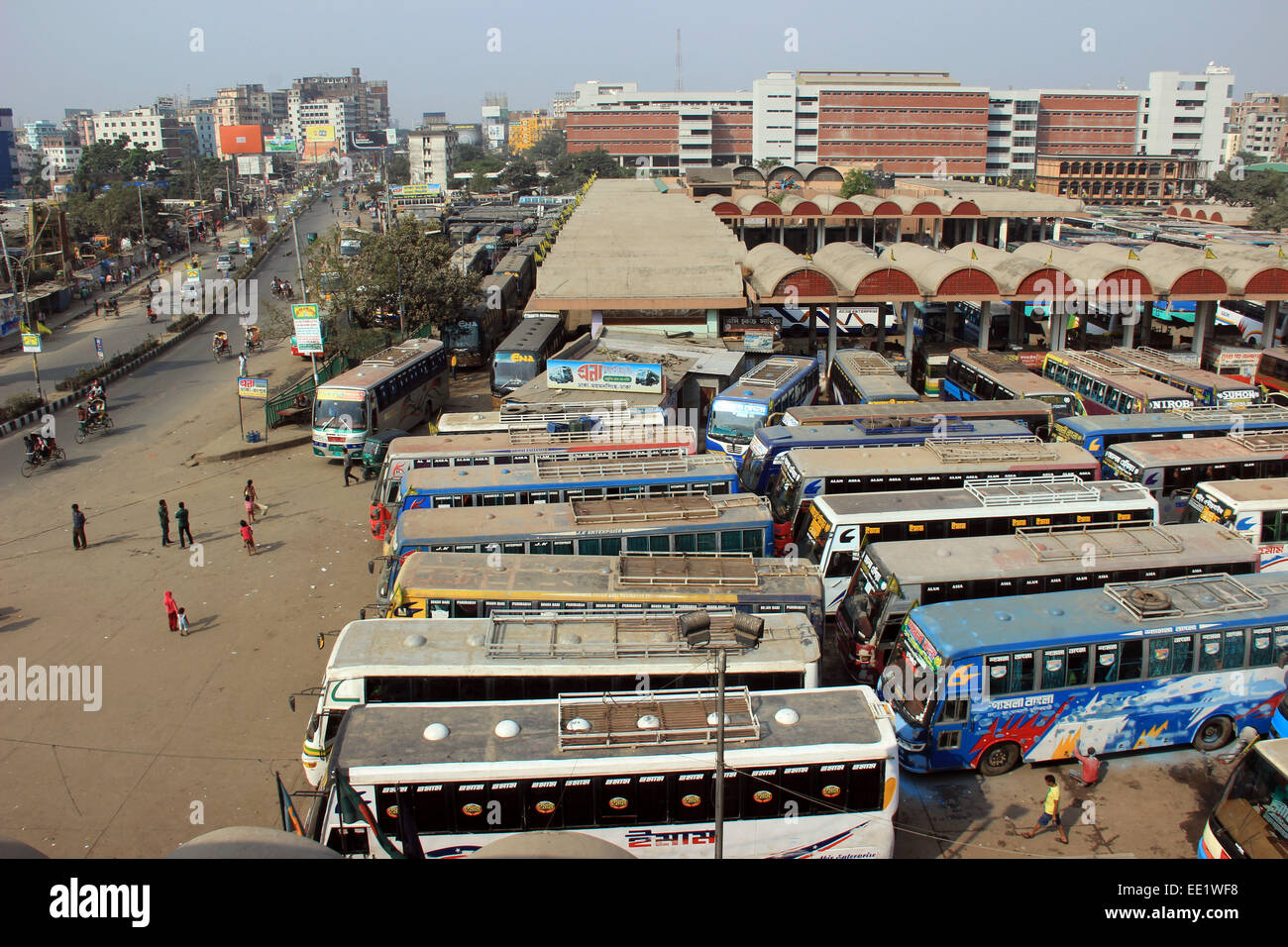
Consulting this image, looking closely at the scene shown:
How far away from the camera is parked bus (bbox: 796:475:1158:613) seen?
14312 millimetres

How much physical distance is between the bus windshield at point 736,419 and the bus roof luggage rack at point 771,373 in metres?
1.47

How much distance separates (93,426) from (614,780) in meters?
25.9

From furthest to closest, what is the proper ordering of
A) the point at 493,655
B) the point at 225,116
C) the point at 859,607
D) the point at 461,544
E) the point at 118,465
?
the point at 225,116 → the point at 118,465 → the point at 461,544 → the point at 859,607 → the point at 493,655

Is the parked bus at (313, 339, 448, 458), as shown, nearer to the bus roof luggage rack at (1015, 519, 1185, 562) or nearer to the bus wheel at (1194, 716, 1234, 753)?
the bus roof luggage rack at (1015, 519, 1185, 562)

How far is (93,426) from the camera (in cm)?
2802

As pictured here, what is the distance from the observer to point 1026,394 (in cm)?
2323

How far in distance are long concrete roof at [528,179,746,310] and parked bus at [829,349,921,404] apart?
4.08 m

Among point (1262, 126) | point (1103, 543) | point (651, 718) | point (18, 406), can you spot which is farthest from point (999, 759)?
point (1262, 126)

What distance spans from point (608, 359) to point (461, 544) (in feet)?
38.6

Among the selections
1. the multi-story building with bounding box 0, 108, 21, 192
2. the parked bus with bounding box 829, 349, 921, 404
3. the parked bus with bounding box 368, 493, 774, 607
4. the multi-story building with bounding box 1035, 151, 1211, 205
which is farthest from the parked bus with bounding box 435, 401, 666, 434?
the multi-story building with bounding box 0, 108, 21, 192

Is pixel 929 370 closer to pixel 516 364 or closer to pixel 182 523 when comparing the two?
pixel 516 364

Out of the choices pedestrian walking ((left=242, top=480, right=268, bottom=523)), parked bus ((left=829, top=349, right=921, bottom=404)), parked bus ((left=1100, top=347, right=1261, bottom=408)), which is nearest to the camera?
pedestrian walking ((left=242, top=480, right=268, bottom=523))
